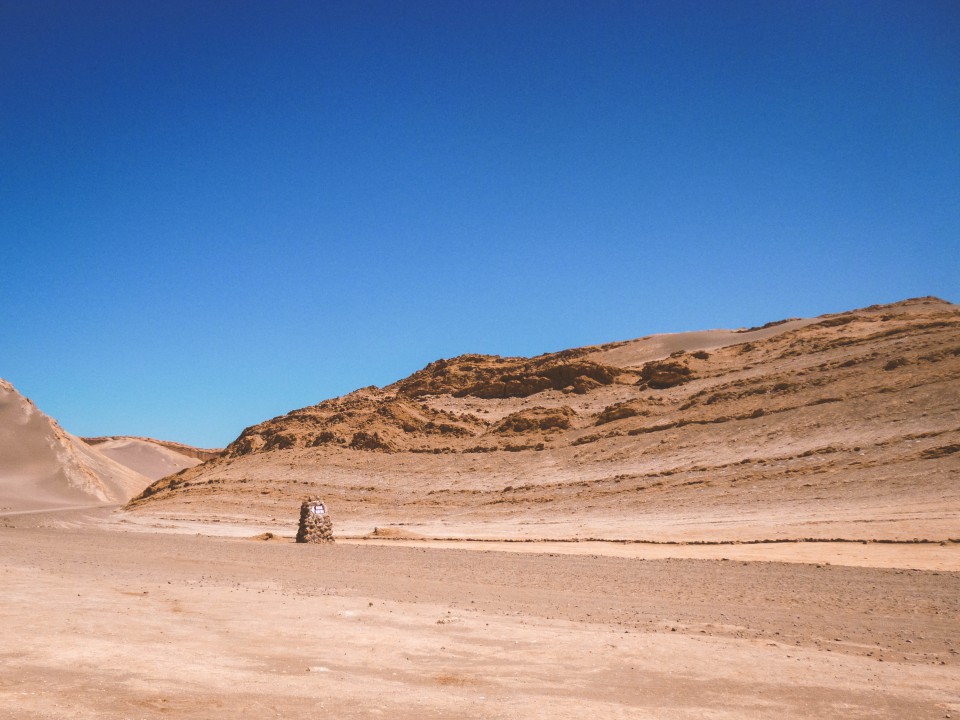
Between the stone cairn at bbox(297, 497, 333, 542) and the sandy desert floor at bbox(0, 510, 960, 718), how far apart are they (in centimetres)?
892

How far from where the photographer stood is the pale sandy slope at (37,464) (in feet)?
164

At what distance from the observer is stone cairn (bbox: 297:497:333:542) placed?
25516 millimetres

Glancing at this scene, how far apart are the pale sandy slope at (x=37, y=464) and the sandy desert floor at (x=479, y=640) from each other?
38.8 m

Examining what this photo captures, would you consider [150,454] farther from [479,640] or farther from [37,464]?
[479,640]

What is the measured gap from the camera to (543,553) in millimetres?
21031

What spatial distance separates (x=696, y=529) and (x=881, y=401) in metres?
14.0

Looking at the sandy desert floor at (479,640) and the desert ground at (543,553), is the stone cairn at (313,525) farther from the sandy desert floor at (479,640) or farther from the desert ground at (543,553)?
the sandy desert floor at (479,640)

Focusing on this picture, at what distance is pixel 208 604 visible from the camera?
424 inches

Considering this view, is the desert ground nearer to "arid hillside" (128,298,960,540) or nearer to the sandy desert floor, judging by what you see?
the sandy desert floor

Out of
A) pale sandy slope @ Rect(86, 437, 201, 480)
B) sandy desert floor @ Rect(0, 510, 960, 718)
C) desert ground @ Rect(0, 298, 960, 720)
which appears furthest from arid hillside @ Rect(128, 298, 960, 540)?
pale sandy slope @ Rect(86, 437, 201, 480)

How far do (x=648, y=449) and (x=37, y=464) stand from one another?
4232 centimetres

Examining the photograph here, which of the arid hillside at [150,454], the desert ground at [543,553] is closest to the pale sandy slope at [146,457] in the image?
the arid hillside at [150,454]

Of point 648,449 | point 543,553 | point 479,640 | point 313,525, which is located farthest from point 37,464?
point 479,640

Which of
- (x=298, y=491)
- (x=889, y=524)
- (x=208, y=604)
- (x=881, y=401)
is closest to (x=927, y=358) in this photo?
(x=881, y=401)
